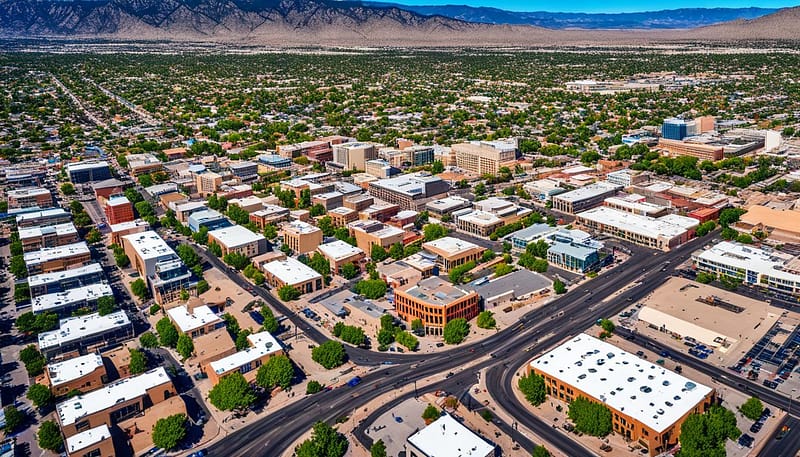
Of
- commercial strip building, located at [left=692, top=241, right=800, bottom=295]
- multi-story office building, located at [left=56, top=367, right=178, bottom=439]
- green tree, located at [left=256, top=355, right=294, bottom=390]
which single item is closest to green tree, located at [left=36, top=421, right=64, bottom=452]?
multi-story office building, located at [left=56, top=367, right=178, bottom=439]

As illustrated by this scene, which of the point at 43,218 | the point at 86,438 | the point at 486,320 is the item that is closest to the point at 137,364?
the point at 86,438

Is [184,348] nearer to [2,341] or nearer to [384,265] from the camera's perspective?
[2,341]

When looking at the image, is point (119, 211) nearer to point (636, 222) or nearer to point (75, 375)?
point (75, 375)

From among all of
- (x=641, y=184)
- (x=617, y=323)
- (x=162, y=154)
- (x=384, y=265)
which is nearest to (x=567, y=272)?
(x=617, y=323)

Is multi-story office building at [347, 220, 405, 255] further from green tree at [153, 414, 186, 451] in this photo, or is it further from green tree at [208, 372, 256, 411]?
green tree at [153, 414, 186, 451]

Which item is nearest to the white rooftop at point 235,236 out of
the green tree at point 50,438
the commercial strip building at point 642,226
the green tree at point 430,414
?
the green tree at point 50,438

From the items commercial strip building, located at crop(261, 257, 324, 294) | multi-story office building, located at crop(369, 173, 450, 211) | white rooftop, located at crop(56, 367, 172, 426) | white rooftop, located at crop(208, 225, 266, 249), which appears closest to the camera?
white rooftop, located at crop(56, 367, 172, 426)
